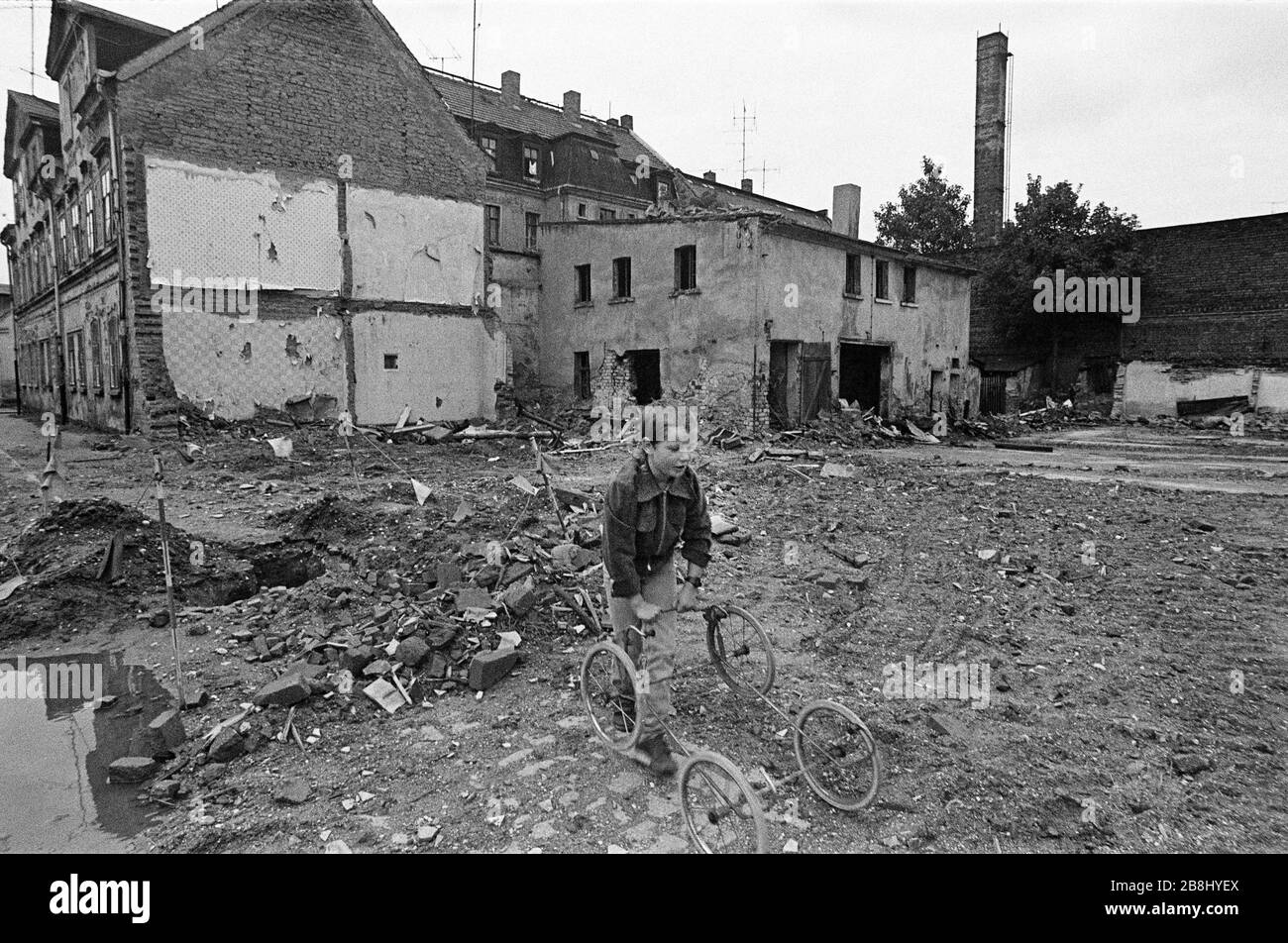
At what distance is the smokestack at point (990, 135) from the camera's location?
37062mm

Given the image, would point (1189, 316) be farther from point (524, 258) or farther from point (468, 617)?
point (468, 617)

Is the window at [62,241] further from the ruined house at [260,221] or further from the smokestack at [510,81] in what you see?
the smokestack at [510,81]

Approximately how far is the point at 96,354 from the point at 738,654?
19.8m

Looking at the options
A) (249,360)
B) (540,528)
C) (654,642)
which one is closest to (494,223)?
(249,360)

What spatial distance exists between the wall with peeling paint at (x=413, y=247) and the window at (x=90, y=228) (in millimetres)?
5720

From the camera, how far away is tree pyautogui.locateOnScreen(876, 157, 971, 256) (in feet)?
130

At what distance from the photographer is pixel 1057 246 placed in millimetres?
32844

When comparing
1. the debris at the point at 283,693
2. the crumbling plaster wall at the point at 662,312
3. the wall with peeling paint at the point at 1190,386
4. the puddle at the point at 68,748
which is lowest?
the puddle at the point at 68,748

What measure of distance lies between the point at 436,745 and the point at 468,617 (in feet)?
4.89

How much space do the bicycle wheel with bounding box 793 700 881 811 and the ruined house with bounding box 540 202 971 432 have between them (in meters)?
17.5

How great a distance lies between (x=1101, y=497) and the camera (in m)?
11.4

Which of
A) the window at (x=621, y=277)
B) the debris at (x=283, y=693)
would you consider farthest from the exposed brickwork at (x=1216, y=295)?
the debris at (x=283, y=693)

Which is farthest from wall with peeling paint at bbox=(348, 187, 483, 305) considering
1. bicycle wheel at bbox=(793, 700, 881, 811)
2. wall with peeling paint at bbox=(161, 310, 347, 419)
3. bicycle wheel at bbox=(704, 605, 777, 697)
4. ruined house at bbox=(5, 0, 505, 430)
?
bicycle wheel at bbox=(793, 700, 881, 811)
